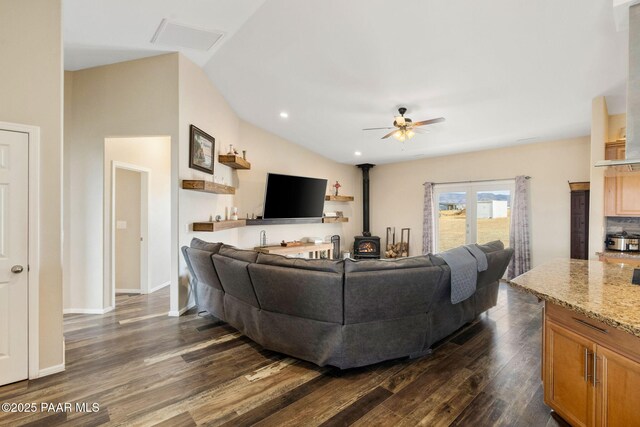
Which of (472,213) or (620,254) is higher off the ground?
(472,213)

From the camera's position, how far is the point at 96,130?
374 cm

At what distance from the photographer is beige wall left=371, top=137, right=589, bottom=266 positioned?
543 centimetres

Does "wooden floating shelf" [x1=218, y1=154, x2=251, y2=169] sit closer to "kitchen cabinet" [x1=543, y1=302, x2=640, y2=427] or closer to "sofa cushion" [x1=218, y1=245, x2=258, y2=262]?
"sofa cushion" [x1=218, y1=245, x2=258, y2=262]

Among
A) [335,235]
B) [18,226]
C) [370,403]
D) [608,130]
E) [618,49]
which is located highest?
[618,49]

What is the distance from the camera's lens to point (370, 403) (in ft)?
6.76

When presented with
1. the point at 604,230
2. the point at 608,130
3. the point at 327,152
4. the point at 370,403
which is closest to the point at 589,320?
the point at 370,403

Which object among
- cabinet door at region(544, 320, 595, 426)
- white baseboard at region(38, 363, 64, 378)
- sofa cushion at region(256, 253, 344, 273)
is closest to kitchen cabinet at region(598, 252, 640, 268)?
cabinet door at region(544, 320, 595, 426)

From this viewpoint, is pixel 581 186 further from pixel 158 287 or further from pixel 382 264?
pixel 158 287

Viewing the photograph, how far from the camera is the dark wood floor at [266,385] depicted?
1918 mm

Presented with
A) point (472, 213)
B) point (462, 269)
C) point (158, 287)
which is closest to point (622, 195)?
point (472, 213)

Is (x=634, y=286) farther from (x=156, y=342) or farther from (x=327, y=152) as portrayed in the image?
(x=327, y=152)

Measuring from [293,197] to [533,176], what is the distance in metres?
4.92

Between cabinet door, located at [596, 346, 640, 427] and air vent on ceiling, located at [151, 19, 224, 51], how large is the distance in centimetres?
417

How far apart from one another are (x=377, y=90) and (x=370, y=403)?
3578 mm
